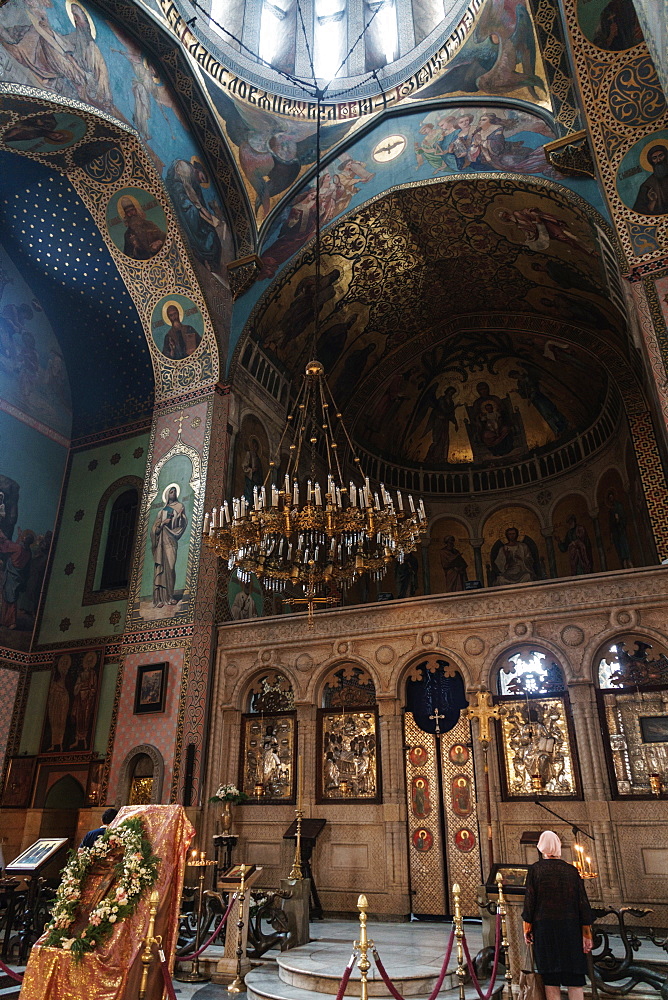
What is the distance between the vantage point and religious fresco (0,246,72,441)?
13.9 m

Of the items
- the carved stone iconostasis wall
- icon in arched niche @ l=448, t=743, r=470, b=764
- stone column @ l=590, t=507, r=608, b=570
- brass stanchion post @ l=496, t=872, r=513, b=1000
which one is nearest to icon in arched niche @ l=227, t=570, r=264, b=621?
the carved stone iconostasis wall

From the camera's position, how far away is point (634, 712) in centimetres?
914

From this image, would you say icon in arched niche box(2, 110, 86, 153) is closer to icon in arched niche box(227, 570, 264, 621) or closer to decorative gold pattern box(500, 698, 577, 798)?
icon in arched niche box(227, 570, 264, 621)

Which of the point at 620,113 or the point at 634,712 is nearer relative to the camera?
the point at 634,712

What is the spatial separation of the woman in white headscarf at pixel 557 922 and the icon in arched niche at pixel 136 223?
12034 mm

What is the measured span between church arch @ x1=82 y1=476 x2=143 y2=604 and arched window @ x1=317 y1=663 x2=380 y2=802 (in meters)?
4.89

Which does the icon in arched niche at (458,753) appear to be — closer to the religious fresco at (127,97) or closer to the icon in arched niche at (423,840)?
the icon in arched niche at (423,840)

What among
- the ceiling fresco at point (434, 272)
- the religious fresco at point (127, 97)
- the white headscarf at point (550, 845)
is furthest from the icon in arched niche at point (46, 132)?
the white headscarf at point (550, 845)

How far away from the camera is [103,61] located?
36.9ft

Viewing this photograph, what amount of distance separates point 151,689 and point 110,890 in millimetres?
7567

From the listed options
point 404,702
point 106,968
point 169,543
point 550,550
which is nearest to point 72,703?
point 169,543

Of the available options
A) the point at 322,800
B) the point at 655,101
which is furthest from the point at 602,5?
the point at 322,800

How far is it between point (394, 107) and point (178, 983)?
13.7 meters

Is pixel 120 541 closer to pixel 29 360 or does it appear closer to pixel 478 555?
pixel 29 360
